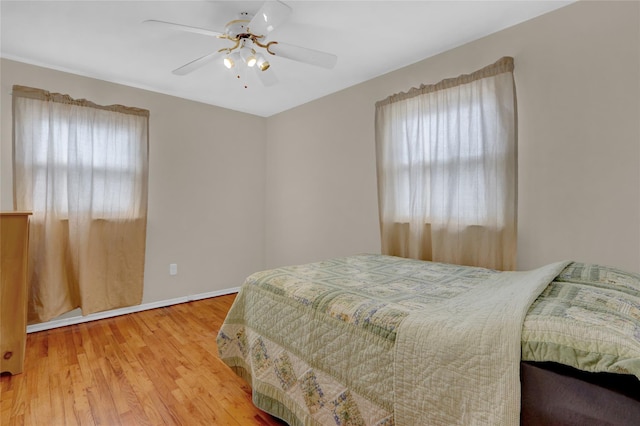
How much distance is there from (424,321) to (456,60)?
212 cm

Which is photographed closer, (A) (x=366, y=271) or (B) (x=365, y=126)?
(A) (x=366, y=271)

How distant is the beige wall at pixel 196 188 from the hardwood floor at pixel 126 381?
0.80 metres

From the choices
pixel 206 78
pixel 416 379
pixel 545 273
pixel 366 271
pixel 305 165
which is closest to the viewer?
pixel 416 379

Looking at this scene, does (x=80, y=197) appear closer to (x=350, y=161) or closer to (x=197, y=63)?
(x=197, y=63)

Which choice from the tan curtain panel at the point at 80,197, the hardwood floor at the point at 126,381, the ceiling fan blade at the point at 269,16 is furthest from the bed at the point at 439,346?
the tan curtain panel at the point at 80,197

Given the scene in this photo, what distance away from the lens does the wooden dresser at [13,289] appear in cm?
193

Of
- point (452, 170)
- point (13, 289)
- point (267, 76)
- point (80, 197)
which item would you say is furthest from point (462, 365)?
point (80, 197)

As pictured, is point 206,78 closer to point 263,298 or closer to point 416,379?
point 263,298

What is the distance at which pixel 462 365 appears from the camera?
0.89 metres

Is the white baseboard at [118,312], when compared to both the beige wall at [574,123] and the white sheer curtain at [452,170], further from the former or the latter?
the beige wall at [574,123]

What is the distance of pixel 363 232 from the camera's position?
302cm

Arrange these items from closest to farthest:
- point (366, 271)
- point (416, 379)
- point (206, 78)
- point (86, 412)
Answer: point (416, 379) < point (86, 412) < point (366, 271) < point (206, 78)

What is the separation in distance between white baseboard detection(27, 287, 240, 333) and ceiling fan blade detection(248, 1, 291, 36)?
2874mm

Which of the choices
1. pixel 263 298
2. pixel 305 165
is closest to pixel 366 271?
pixel 263 298
